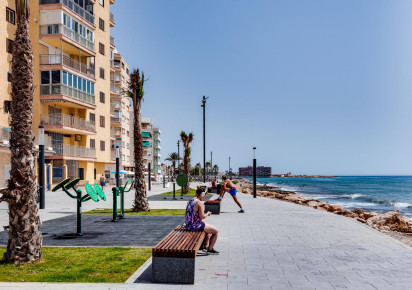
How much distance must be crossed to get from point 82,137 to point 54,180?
6.62 metres

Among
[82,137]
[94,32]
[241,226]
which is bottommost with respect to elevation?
[241,226]

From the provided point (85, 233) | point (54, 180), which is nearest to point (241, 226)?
point (85, 233)

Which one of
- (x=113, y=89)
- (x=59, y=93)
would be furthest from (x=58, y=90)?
(x=113, y=89)

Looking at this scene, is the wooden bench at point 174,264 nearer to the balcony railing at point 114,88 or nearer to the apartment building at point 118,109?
the apartment building at point 118,109

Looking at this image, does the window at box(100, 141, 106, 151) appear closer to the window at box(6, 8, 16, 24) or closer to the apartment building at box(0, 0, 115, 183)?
the apartment building at box(0, 0, 115, 183)

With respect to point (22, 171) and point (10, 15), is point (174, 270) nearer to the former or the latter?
point (22, 171)

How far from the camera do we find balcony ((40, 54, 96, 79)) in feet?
127

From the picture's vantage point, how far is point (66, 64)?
4022cm

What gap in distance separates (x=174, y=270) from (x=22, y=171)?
335 cm

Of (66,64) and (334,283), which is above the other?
(66,64)

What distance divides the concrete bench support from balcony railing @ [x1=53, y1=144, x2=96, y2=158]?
35.8m

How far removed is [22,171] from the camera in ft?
23.6

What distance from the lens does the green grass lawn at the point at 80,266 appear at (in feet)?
20.8

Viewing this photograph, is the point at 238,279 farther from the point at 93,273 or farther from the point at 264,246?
the point at 264,246
